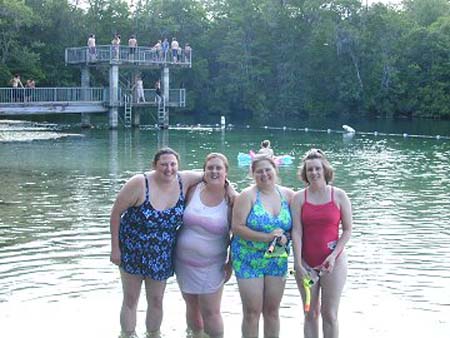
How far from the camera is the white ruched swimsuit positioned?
234 inches

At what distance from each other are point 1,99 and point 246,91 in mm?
33686

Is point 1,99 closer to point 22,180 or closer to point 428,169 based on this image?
point 22,180

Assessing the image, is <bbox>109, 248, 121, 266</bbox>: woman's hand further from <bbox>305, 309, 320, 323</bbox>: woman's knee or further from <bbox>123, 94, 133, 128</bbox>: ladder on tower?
<bbox>123, 94, 133, 128</bbox>: ladder on tower

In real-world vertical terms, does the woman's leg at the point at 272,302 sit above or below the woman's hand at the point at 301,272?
below

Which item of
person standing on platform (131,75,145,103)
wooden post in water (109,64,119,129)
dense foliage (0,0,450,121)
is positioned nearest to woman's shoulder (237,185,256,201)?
wooden post in water (109,64,119,129)

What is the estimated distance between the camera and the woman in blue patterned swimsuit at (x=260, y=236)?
5.77 metres

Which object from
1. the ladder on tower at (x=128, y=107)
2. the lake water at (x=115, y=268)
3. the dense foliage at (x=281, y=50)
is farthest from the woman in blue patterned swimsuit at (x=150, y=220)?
the dense foliage at (x=281, y=50)

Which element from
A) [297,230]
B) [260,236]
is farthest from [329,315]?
[260,236]

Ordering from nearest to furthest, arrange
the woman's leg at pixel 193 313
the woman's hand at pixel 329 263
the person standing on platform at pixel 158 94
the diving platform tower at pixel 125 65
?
1. the woman's hand at pixel 329 263
2. the woman's leg at pixel 193 313
3. the diving platform tower at pixel 125 65
4. the person standing on platform at pixel 158 94

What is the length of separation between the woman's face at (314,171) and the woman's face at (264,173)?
0.27 m

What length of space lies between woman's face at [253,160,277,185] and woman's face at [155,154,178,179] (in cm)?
65

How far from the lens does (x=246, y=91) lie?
221 ft

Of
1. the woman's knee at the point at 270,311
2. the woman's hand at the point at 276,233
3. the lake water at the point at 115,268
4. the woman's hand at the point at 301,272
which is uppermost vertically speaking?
the woman's hand at the point at 276,233

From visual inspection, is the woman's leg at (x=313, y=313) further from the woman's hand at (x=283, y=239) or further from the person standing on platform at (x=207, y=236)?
the person standing on platform at (x=207, y=236)
